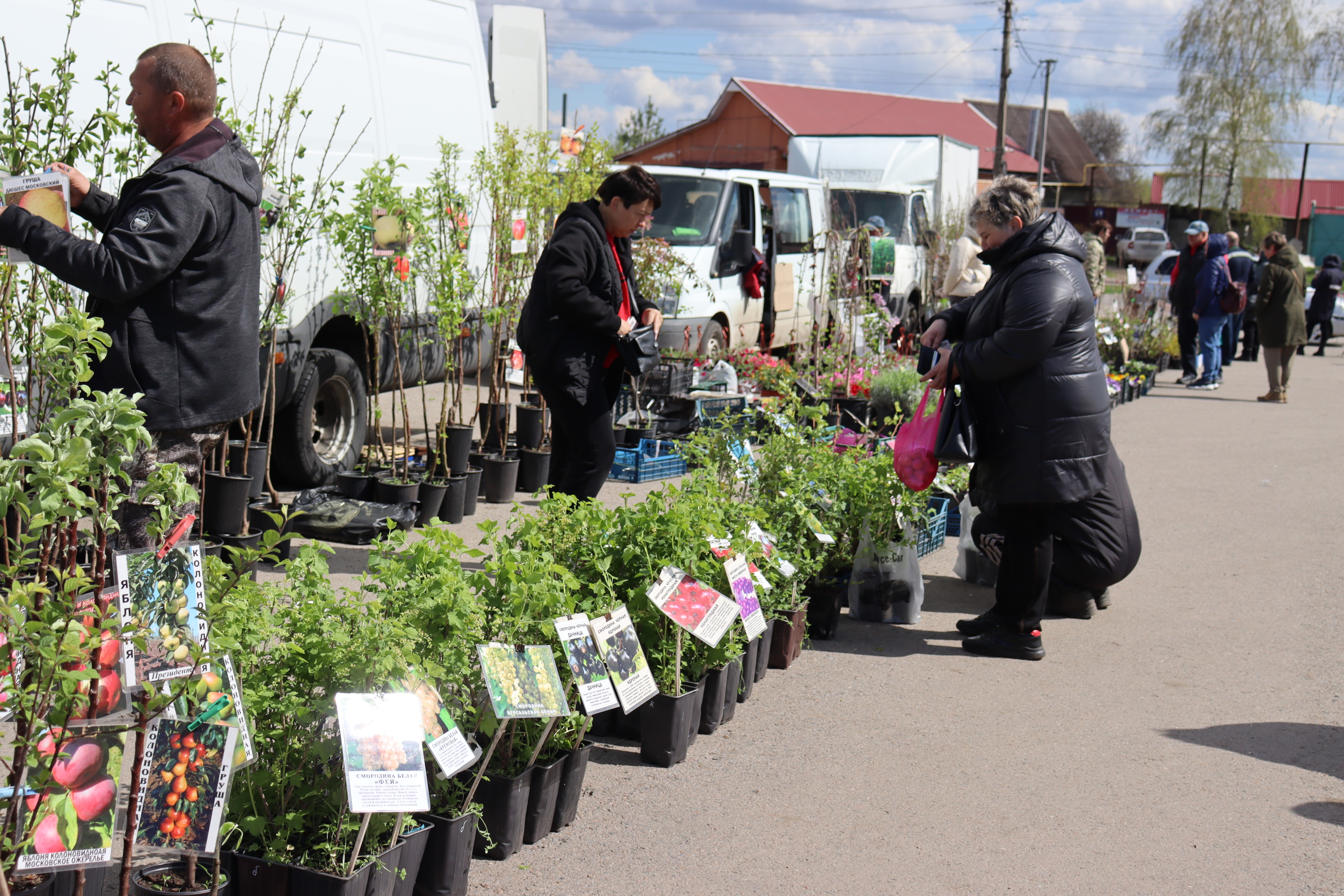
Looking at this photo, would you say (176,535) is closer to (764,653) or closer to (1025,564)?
(764,653)

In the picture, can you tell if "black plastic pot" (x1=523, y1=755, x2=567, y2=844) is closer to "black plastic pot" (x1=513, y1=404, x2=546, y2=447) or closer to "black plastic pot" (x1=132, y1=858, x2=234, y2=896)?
"black plastic pot" (x1=132, y1=858, x2=234, y2=896)

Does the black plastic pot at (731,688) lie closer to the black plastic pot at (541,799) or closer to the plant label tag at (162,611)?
the black plastic pot at (541,799)

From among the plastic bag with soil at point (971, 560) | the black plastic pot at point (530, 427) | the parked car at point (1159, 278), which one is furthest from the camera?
the parked car at point (1159, 278)

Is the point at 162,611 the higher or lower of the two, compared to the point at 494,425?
higher

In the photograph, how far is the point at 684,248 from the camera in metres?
10.8

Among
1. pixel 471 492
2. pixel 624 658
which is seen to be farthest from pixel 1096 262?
pixel 624 658

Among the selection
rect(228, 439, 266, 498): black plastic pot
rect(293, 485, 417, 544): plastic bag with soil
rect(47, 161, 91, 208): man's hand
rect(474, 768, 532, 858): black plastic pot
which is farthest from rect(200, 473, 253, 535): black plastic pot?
rect(474, 768, 532, 858): black plastic pot

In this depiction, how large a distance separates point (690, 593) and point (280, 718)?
1.42 meters

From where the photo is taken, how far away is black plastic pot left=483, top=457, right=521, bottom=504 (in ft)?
23.3

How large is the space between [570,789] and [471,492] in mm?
3706

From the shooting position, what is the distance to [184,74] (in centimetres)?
322

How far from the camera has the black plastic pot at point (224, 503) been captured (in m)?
5.27

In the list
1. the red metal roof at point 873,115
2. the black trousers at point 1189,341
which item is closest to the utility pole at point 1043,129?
the red metal roof at point 873,115

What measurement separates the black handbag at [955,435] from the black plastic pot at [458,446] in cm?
321
